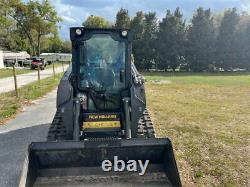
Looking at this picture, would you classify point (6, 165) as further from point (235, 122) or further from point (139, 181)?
point (235, 122)

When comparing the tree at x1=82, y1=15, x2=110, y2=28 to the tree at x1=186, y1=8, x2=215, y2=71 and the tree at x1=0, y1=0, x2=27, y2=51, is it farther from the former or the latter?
the tree at x1=186, y1=8, x2=215, y2=71

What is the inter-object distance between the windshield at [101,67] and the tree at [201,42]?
119 ft

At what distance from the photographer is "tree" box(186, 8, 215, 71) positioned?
41.5 metres

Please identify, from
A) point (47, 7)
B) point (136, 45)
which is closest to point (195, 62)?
point (136, 45)

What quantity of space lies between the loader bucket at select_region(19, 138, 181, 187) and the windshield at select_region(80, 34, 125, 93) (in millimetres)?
1513

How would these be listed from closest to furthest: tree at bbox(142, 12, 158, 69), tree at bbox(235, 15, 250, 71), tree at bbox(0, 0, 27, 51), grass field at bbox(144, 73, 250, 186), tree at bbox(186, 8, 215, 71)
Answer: grass field at bbox(144, 73, 250, 186)
tree at bbox(235, 15, 250, 71)
tree at bbox(186, 8, 215, 71)
tree at bbox(142, 12, 158, 69)
tree at bbox(0, 0, 27, 51)

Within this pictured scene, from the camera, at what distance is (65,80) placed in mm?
6695

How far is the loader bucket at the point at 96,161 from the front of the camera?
5.32 metres

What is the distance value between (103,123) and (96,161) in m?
1.05

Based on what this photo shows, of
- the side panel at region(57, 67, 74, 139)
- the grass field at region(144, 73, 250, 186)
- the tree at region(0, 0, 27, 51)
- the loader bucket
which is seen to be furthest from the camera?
the tree at region(0, 0, 27, 51)

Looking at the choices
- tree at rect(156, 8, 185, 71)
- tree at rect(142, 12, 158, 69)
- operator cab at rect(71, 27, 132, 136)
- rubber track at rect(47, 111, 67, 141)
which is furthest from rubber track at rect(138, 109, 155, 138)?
tree at rect(142, 12, 158, 69)

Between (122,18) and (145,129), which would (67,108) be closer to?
(145,129)

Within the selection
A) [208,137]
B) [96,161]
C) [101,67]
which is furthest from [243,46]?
[96,161]

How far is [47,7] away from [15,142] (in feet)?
180
